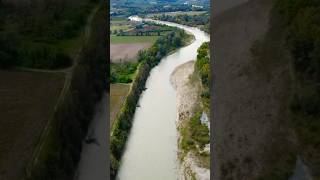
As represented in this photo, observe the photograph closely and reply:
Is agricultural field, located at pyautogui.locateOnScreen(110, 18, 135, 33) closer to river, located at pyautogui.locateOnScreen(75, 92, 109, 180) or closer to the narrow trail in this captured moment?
the narrow trail

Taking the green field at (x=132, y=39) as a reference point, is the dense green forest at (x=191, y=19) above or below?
above

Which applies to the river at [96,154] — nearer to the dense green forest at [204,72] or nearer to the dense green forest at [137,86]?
the dense green forest at [137,86]

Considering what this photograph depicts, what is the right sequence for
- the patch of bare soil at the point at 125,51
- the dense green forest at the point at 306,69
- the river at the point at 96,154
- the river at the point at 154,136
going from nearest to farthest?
the dense green forest at the point at 306,69, the river at the point at 96,154, the river at the point at 154,136, the patch of bare soil at the point at 125,51

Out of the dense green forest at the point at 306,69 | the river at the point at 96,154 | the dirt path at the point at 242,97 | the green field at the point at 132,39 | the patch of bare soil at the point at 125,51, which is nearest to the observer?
the dense green forest at the point at 306,69

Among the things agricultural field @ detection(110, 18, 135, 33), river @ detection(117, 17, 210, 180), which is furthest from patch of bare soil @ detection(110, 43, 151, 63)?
agricultural field @ detection(110, 18, 135, 33)

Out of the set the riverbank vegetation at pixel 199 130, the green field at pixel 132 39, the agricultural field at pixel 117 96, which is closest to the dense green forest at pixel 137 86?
the agricultural field at pixel 117 96

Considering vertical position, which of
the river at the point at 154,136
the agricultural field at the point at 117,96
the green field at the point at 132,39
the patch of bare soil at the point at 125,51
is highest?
the green field at the point at 132,39
